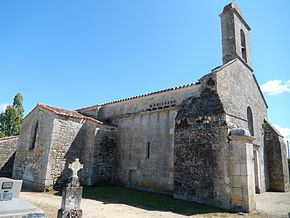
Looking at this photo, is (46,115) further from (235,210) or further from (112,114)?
(235,210)

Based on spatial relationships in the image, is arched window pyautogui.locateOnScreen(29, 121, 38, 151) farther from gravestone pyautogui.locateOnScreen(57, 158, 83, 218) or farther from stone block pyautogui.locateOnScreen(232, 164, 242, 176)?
stone block pyautogui.locateOnScreen(232, 164, 242, 176)

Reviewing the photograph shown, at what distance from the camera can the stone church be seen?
7977 millimetres

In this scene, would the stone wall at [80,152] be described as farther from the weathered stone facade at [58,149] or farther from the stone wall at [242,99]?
the stone wall at [242,99]

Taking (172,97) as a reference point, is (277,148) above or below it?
below

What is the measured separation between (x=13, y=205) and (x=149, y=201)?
5.49 metres

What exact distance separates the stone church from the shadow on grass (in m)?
0.58

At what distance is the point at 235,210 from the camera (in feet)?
23.6

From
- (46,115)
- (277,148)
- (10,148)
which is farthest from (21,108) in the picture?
(277,148)

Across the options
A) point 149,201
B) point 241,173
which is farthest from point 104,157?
point 241,173

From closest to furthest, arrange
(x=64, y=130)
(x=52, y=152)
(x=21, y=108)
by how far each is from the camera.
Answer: (x=52, y=152)
(x=64, y=130)
(x=21, y=108)

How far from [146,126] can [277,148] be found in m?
8.71

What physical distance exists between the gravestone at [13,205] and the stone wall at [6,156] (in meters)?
12.7

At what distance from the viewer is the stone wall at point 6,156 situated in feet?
51.3

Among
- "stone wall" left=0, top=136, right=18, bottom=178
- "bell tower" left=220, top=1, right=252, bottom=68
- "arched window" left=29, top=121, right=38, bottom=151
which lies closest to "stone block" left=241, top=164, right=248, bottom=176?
"bell tower" left=220, top=1, right=252, bottom=68
